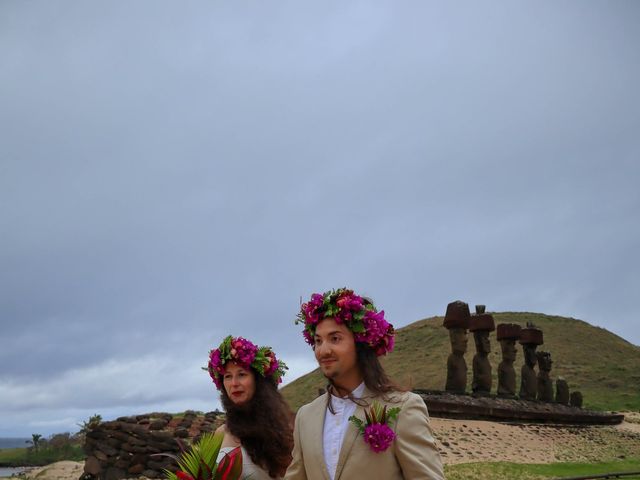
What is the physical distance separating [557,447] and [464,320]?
465cm

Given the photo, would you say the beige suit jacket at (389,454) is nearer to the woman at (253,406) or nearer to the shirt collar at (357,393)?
the shirt collar at (357,393)

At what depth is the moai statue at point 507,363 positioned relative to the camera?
25.4m

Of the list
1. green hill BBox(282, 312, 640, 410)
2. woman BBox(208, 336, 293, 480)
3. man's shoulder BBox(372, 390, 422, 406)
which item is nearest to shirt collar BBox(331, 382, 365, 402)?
man's shoulder BBox(372, 390, 422, 406)

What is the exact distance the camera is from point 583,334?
54.9m

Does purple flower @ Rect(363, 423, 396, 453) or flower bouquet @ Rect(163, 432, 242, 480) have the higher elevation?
purple flower @ Rect(363, 423, 396, 453)

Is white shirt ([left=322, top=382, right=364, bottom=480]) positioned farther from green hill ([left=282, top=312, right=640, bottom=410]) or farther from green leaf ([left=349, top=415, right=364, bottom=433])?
green hill ([left=282, top=312, right=640, bottom=410])

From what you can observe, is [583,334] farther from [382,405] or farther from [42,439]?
[382,405]

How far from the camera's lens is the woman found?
5.29 metres

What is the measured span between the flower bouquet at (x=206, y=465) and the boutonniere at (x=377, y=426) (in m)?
0.81

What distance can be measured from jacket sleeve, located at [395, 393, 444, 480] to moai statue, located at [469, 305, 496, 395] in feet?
66.0

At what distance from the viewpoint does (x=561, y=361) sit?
4784cm

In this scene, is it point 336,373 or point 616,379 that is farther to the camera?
point 616,379

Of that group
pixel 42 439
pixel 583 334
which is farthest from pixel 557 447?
pixel 583 334

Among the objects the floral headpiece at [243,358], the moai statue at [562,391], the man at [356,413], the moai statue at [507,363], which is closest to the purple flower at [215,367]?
the floral headpiece at [243,358]
